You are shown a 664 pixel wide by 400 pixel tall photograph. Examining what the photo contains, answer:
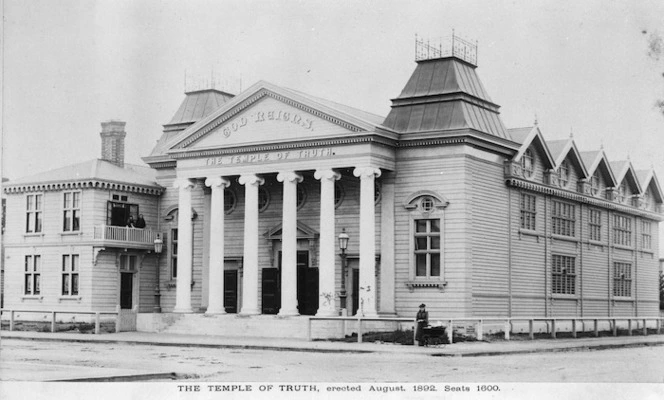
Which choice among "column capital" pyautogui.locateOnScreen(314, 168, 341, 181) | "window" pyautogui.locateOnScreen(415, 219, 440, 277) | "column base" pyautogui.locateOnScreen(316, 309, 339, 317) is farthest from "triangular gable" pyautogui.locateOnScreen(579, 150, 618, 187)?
"column base" pyautogui.locateOnScreen(316, 309, 339, 317)

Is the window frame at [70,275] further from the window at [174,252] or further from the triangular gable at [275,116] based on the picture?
the triangular gable at [275,116]

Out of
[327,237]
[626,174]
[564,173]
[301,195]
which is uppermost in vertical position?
[626,174]

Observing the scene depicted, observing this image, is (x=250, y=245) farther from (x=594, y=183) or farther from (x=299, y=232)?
(x=594, y=183)

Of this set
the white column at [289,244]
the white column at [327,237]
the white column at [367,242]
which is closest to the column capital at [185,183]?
the white column at [289,244]

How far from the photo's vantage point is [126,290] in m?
45.0

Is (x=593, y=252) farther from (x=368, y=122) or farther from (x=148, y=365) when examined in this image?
(x=148, y=365)

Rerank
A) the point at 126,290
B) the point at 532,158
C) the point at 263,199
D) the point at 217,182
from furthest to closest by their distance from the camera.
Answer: the point at 126,290
the point at 263,199
the point at 532,158
the point at 217,182

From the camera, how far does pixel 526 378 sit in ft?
72.1

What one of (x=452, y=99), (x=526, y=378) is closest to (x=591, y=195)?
(x=452, y=99)

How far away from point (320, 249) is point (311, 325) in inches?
123

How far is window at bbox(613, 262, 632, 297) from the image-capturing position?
48334mm

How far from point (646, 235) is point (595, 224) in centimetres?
587

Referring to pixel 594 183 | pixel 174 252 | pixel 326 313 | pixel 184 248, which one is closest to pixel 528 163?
pixel 594 183
